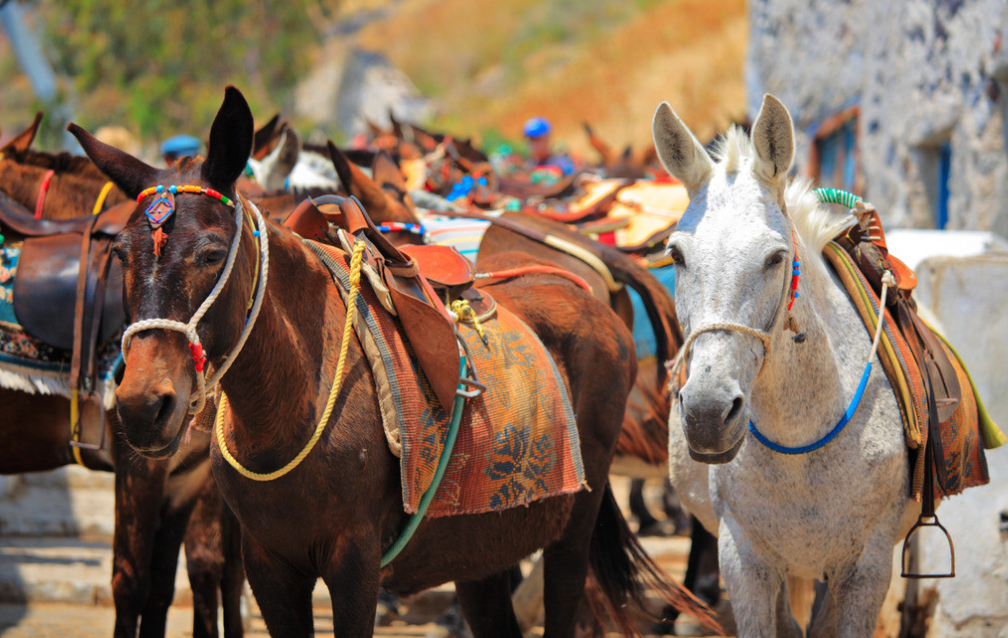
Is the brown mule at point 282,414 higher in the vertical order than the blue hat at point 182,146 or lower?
lower

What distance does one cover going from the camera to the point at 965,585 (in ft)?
12.6

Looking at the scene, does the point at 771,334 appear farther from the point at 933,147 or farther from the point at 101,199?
the point at 933,147

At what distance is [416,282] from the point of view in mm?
2738

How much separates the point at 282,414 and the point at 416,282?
2.01 feet

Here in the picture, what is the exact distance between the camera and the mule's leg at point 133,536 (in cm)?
343

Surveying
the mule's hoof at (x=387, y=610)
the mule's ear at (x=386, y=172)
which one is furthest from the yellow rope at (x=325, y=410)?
the mule's hoof at (x=387, y=610)

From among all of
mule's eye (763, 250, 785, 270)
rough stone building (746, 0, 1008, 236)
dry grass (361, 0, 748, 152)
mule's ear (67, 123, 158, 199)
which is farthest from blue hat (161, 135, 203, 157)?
dry grass (361, 0, 748, 152)

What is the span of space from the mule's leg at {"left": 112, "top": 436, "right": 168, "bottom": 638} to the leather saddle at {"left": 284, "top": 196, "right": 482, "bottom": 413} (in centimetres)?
121

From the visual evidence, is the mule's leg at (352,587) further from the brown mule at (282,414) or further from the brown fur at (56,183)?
the brown fur at (56,183)

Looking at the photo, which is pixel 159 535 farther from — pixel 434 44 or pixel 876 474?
pixel 434 44

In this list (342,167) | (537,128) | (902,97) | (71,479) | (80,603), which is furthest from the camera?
(537,128)

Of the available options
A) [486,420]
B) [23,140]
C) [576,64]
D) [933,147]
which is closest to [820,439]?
[486,420]

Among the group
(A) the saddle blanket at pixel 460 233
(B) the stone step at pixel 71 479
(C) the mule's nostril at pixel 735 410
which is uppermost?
(A) the saddle blanket at pixel 460 233

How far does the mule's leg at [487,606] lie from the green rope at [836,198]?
5.36 ft
